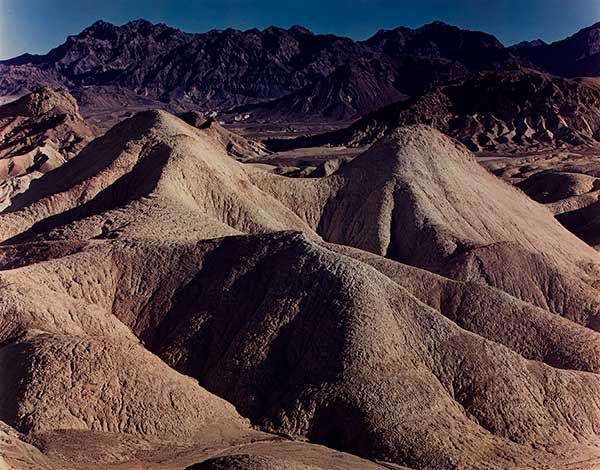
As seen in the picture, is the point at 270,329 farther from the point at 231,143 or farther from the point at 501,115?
the point at 501,115

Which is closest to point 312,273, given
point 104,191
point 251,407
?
point 251,407

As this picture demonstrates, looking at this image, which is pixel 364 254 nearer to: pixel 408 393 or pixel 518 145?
pixel 408 393

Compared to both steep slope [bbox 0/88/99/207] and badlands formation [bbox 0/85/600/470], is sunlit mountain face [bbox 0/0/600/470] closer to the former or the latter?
badlands formation [bbox 0/85/600/470]

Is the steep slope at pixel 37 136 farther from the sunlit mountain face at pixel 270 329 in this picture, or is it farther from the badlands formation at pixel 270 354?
the badlands formation at pixel 270 354

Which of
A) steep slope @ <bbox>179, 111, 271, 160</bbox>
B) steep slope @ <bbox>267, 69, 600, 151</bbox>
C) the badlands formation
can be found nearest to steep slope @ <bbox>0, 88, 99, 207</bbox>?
steep slope @ <bbox>179, 111, 271, 160</bbox>

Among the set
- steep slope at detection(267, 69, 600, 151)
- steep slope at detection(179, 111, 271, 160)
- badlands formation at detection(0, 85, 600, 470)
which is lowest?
badlands formation at detection(0, 85, 600, 470)

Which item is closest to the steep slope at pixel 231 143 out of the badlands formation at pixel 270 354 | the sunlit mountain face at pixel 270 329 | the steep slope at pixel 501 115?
the steep slope at pixel 501 115
